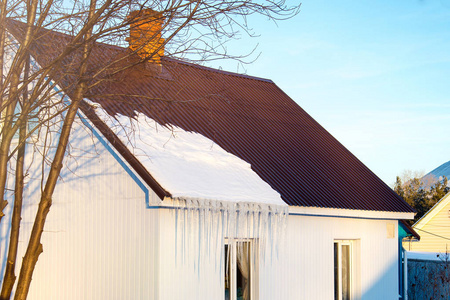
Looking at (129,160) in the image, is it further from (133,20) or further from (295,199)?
(295,199)

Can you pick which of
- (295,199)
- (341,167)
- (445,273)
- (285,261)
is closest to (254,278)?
(285,261)

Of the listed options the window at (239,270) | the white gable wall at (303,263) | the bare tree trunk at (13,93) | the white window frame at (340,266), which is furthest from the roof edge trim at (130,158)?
the white window frame at (340,266)

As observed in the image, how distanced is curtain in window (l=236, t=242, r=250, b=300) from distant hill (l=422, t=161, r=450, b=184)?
184ft

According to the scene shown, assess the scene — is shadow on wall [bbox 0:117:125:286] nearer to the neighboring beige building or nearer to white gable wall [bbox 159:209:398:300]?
white gable wall [bbox 159:209:398:300]

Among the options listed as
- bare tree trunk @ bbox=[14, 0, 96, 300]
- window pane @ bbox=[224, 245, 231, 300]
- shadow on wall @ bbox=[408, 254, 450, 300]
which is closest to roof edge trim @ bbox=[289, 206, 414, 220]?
window pane @ bbox=[224, 245, 231, 300]

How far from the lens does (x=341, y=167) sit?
537 inches

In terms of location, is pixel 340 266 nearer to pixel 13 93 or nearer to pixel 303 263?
pixel 303 263

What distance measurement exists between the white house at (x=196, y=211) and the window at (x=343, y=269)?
22 mm

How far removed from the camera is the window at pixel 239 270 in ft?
32.6

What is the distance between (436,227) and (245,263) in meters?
19.1

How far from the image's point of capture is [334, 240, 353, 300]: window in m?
12.3

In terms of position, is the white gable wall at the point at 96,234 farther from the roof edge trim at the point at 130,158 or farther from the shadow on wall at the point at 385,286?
the shadow on wall at the point at 385,286

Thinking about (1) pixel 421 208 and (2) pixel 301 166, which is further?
(1) pixel 421 208

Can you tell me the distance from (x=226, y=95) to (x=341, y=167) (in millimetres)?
2889
